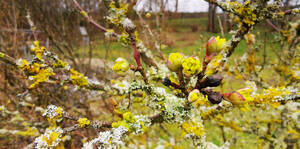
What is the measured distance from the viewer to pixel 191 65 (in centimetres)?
56

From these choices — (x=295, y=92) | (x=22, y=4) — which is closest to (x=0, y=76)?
(x=22, y=4)

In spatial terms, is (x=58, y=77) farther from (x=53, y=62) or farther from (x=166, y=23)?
(x=166, y=23)

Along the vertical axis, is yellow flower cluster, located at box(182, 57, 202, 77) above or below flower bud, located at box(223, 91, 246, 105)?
above

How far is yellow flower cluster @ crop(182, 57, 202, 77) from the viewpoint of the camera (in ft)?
1.83

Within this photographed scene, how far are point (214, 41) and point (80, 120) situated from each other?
52cm

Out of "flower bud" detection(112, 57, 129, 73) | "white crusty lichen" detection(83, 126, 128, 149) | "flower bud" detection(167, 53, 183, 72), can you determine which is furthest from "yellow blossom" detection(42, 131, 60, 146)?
"flower bud" detection(167, 53, 183, 72)

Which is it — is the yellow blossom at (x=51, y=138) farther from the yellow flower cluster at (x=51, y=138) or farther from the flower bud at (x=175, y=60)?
the flower bud at (x=175, y=60)

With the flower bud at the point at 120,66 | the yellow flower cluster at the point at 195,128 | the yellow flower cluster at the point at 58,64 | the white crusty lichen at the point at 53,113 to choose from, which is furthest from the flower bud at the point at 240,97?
the yellow flower cluster at the point at 58,64

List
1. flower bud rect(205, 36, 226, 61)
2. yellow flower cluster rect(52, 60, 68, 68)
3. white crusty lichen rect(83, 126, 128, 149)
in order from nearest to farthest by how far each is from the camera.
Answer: white crusty lichen rect(83, 126, 128, 149), flower bud rect(205, 36, 226, 61), yellow flower cluster rect(52, 60, 68, 68)

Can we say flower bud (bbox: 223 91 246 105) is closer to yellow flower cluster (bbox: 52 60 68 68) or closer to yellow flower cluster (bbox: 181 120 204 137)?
yellow flower cluster (bbox: 181 120 204 137)

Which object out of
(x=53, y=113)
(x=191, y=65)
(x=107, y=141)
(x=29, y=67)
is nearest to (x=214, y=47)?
(x=191, y=65)

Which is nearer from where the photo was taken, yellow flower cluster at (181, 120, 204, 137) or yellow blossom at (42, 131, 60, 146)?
yellow blossom at (42, 131, 60, 146)

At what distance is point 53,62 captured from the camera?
0.80 metres

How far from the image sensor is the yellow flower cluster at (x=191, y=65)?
558mm
